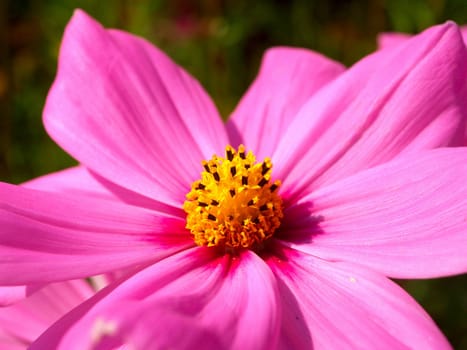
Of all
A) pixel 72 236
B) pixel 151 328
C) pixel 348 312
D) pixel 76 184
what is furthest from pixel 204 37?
pixel 151 328

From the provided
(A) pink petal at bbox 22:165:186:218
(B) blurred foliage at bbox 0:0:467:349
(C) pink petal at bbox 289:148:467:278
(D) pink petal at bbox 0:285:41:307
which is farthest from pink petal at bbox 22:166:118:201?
(B) blurred foliage at bbox 0:0:467:349

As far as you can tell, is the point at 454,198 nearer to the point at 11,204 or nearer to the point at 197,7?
the point at 11,204

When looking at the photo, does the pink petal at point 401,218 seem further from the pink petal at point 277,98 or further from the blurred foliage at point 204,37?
the blurred foliage at point 204,37

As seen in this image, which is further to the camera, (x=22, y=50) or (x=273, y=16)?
(x=22, y=50)

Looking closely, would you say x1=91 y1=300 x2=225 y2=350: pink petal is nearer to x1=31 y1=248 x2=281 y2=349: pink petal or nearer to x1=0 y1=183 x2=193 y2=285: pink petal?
x1=31 y1=248 x2=281 y2=349: pink petal

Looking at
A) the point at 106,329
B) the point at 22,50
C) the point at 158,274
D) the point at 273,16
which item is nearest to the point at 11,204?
the point at 158,274

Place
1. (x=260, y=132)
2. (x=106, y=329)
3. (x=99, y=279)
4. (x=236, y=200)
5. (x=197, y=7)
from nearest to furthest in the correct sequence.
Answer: (x=106, y=329)
(x=236, y=200)
(x=99, y=279)
(x=260, y=132)
(x=197, y=7)
